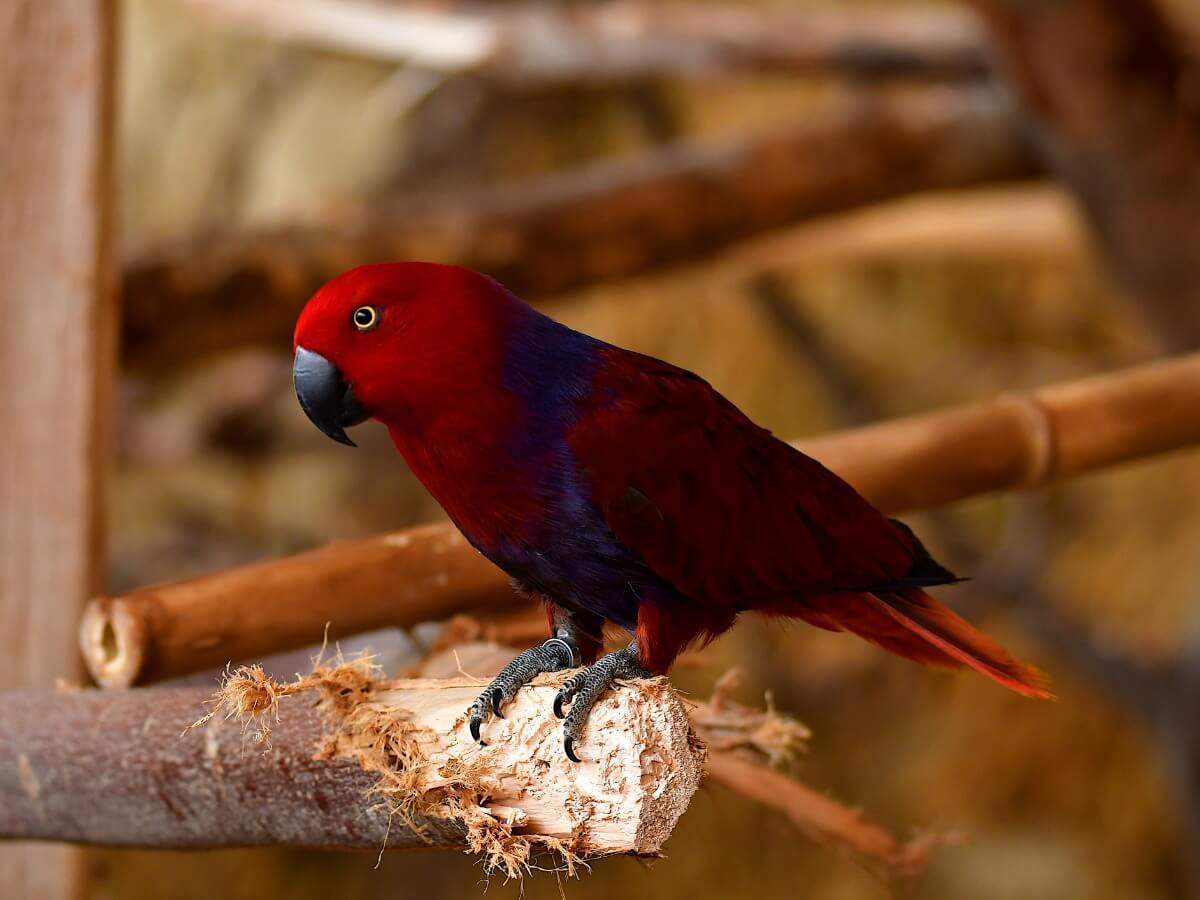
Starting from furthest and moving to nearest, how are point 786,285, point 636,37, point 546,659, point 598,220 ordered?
1. point 786,285
2. point 636,37
3. point 598,220
4. point 546,659

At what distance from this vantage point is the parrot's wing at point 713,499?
2.17 ft

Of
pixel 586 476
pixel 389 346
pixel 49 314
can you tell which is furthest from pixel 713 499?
pixel 49 314

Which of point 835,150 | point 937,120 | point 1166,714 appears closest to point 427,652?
point 835,150

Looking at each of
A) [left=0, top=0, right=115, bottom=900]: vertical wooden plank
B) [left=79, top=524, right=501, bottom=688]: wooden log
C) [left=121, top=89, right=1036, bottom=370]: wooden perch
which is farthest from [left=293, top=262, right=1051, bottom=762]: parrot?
[left=121, top=89, right=1036, bottom=370]: wooden perch

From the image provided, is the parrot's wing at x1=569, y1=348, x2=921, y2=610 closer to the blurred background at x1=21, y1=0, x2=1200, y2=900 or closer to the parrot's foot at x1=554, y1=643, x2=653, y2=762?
the parrot's foot at x1=554, y1=643, x2=653, y2=762

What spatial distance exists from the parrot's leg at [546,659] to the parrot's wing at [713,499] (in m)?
0.09

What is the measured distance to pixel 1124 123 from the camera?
5.40ft

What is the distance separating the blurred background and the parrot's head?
1.02 metres

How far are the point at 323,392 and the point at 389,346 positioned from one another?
0.13ft

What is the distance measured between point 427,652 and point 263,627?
155mm

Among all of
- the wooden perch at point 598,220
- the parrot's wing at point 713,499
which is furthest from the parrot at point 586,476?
the wooden perch at point 598,220

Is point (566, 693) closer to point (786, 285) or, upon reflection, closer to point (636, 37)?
point (636, 37)

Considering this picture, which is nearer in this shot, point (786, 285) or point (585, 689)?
point (585, 689)

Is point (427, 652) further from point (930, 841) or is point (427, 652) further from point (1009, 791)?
point (1009, 791)
